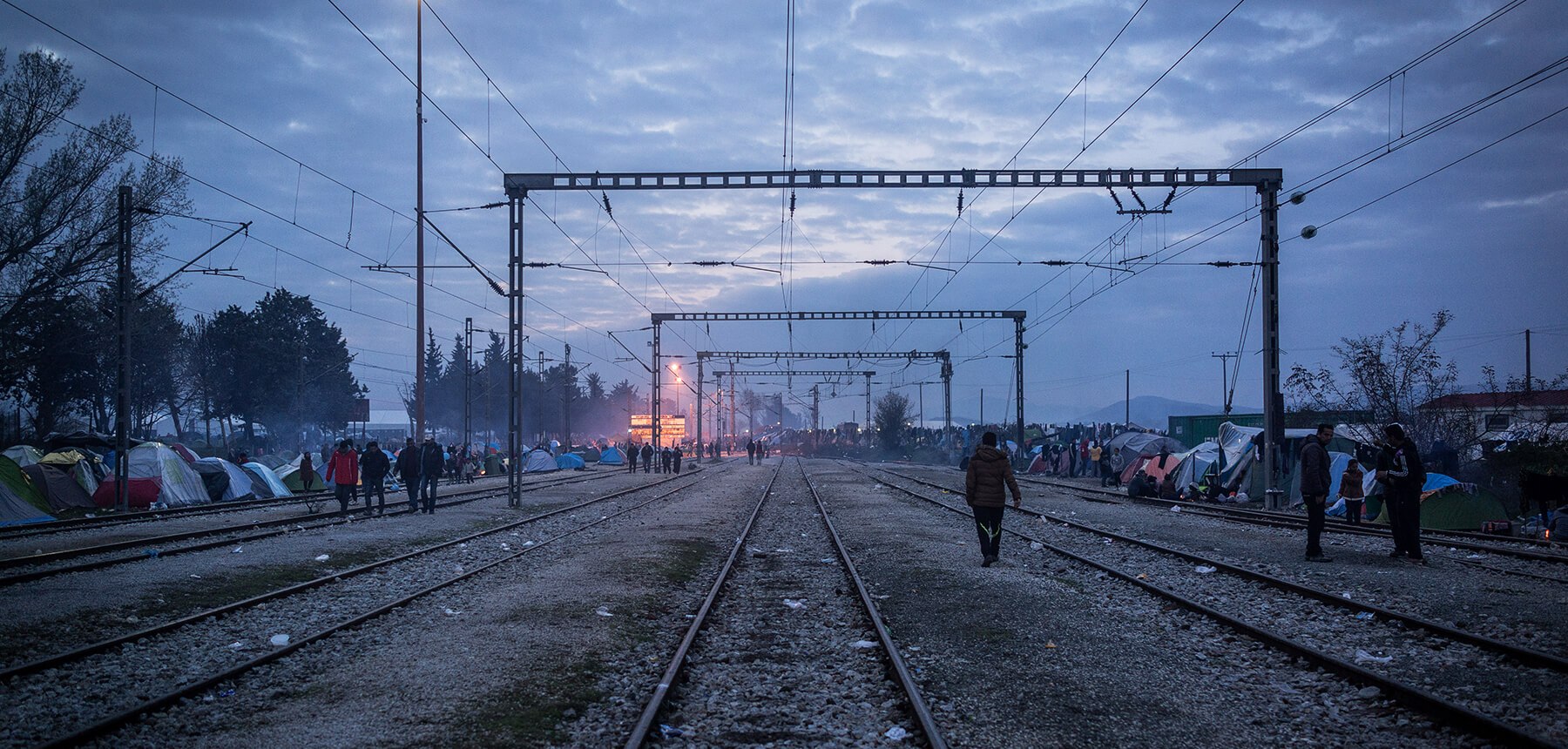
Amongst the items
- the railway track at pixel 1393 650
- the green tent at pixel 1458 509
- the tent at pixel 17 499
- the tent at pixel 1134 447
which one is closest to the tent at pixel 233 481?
the tent at pixel 17 499

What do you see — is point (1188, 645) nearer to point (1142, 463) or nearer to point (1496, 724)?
point (1496, 724)

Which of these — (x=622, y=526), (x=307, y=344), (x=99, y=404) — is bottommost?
(x=622, y=526)

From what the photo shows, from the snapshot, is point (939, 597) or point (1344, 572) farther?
point (1344, 572)

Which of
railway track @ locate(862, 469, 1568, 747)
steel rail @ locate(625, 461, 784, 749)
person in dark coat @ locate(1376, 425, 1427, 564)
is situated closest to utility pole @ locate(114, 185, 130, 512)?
steel rail @ locate(625, 461, 784, 749)

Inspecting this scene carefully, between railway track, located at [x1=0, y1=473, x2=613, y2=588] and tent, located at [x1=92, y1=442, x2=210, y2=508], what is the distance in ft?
24.0

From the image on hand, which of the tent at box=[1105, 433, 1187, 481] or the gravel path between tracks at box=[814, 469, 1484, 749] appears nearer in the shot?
the gravel path between tracks at box=[814, 469, 1484, 749]

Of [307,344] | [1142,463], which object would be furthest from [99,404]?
[1142,463]

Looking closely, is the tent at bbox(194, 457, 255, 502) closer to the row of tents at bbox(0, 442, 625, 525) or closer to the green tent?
the row of tents at bbox(0, 442, 625, 525)

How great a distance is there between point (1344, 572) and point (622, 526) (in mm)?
13709

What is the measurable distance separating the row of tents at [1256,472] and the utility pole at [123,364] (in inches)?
1065

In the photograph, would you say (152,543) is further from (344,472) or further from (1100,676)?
(1100,676)

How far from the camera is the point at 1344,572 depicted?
1200 cm

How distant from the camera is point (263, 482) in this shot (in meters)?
31.4

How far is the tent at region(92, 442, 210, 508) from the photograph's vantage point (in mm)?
25042
